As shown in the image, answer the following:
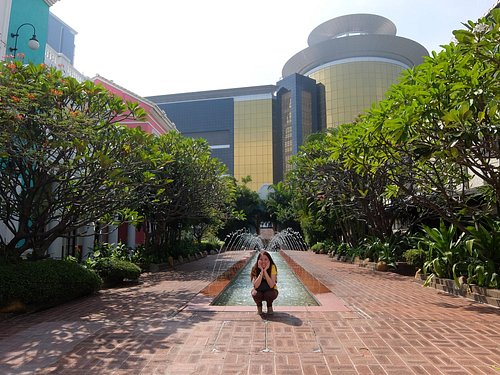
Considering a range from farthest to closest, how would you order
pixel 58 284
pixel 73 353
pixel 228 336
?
pixel 58 284 < pixel 228 336 < pixel 73 353

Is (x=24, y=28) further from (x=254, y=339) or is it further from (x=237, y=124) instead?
(x=237, y=124)

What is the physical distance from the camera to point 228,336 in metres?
5.72

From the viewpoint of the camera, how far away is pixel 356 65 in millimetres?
85875

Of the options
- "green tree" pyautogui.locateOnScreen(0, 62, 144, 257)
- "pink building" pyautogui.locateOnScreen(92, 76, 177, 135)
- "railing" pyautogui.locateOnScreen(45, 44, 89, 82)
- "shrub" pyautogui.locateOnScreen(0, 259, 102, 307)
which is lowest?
"shrub" pyautogui.locateOnScreen(0, 259, 102, 307)

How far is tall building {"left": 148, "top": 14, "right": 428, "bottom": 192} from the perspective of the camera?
86.0 meters

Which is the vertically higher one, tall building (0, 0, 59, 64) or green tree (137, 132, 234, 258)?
tall building (0, 0, 59, 64)

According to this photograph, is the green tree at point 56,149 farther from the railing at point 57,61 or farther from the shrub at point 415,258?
the shrub at point 415,258

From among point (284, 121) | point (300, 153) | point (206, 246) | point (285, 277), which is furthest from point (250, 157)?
point (285, 277)

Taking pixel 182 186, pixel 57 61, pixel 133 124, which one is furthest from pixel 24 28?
pixel 133 124

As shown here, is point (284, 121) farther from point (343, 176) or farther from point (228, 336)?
point (228, 336)

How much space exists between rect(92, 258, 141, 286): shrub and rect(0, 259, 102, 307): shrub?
165 cm

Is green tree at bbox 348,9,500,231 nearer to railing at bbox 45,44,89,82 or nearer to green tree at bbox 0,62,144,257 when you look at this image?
green tree at bbox 0,62,144,257

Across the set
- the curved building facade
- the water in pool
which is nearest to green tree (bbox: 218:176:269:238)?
the curved building facade

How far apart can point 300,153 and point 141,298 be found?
1474 centimetres
